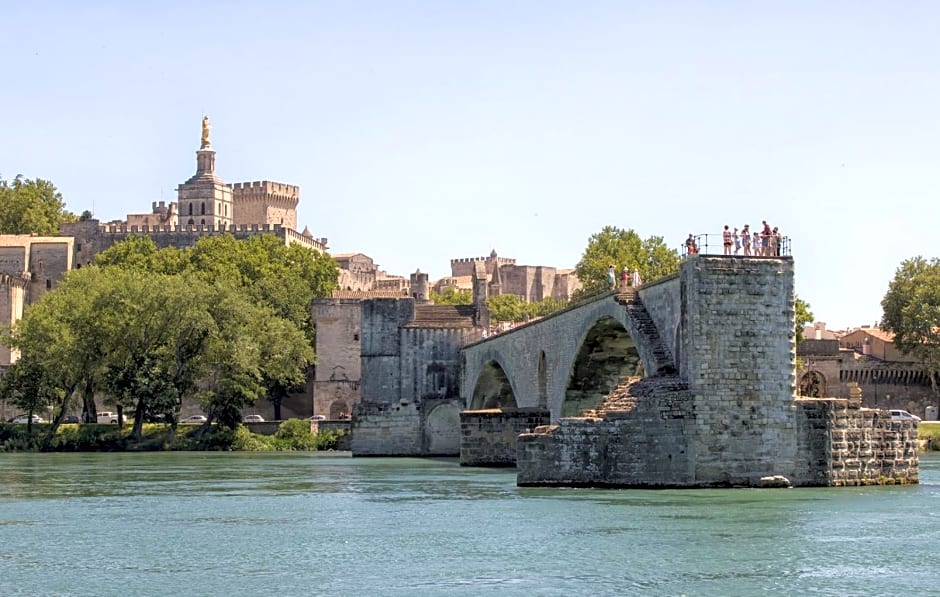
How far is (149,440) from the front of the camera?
7625 cm

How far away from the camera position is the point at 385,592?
24.5 meters

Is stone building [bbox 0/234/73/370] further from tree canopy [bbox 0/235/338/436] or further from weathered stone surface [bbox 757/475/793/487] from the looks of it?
weathered stone surface [bbox 757/475/793/487]

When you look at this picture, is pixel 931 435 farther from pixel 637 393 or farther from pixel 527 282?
pixel 527 282

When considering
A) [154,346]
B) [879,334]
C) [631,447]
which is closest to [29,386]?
[154,346]

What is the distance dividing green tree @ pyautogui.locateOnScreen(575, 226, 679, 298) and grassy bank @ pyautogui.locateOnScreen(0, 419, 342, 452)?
47.9 ft

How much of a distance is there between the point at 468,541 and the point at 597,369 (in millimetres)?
19542

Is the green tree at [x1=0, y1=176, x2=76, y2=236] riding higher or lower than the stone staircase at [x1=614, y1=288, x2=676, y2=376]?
higher

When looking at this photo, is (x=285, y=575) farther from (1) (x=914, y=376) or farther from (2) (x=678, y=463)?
(1) (x=914, y=376)

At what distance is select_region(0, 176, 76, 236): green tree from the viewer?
4852 inches

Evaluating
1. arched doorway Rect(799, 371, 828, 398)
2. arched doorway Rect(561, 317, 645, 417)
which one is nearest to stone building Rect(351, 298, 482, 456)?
arched doorway Rect(561, 317, 645, 417)

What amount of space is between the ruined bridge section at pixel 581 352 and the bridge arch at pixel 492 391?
0.04 meters

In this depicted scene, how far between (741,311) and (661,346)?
312 cm

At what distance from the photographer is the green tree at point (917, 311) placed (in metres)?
86.8

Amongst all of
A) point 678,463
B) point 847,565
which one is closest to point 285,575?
point 847,565
